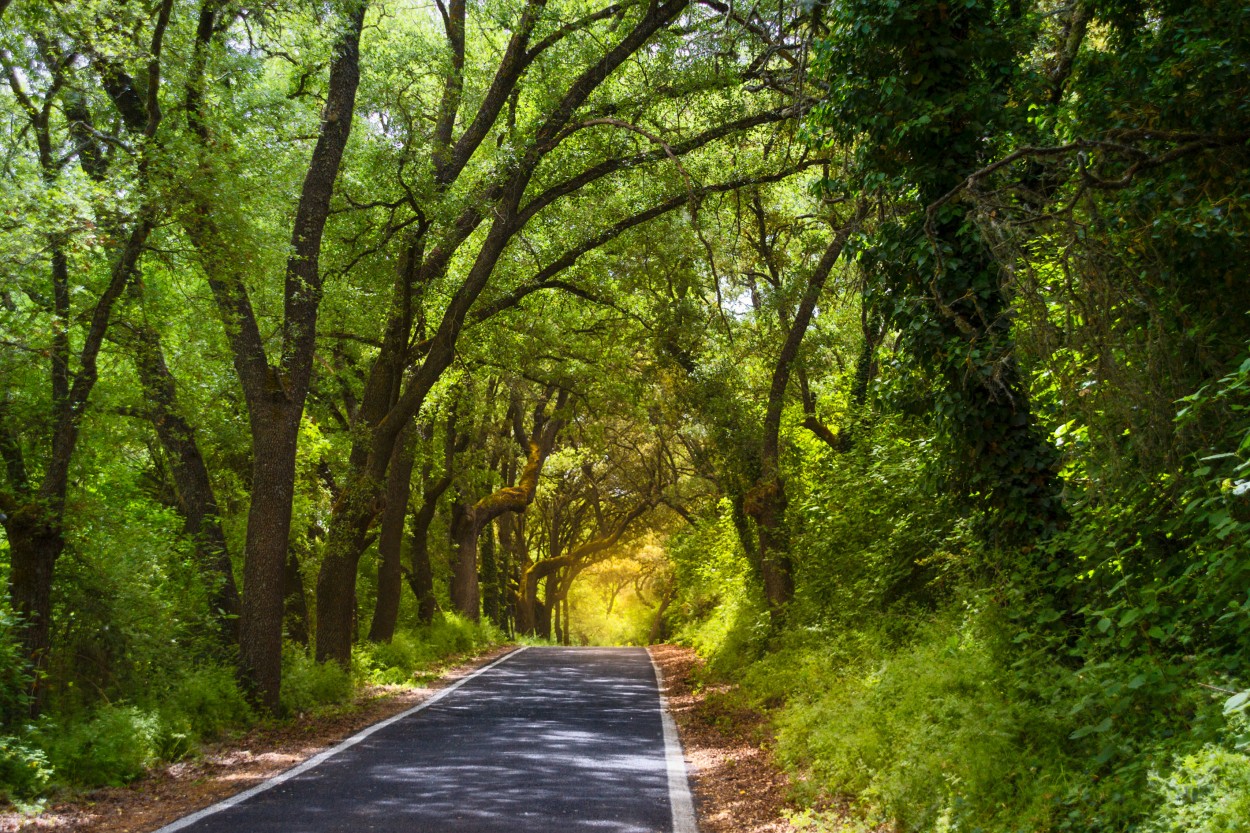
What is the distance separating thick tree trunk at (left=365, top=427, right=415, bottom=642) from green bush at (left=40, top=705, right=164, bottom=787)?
453 inches

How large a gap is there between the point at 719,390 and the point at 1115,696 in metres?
12.2

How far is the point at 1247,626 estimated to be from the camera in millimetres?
5008

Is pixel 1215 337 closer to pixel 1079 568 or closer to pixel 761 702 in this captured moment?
pixel 1079 568

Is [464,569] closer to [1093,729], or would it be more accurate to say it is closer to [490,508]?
[490,508]

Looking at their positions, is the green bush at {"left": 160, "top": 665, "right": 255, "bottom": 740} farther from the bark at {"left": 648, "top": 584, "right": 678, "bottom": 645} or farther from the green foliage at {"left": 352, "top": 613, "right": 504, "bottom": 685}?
the bark at {"left": 648, "top": 584, "right": 678, "bottom": 645}

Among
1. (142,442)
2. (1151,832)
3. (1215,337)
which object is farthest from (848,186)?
(142,442)

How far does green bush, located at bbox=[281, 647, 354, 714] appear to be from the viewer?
13336 millimetres

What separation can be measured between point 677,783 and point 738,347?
1086 centimetres

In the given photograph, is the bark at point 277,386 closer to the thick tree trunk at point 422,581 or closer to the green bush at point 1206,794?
the green bush at point 1206,794

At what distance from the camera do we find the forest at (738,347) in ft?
22.1

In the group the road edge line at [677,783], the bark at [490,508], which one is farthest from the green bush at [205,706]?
the bark at [490,508]

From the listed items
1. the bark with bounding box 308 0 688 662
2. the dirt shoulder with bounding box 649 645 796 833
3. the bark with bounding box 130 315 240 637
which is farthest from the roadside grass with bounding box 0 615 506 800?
the dirt shoulder with bounding box 649 645 796 833

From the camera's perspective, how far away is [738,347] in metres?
18.9

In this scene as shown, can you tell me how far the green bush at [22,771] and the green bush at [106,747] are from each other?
43 centimetres
